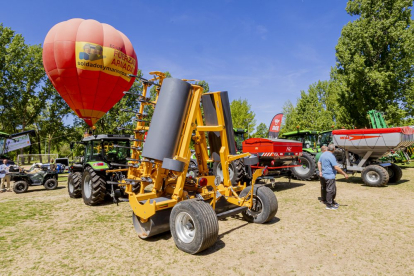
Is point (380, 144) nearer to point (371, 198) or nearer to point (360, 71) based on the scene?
point (371, 198)

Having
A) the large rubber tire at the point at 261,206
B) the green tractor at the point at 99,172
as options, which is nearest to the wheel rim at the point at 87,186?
the green tractor at the point at 99,172

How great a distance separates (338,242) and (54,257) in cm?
499

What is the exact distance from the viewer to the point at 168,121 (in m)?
4.45

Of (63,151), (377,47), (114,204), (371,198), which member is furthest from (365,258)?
(63,151)

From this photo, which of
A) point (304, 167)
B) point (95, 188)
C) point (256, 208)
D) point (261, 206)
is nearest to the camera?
point (261, 206)

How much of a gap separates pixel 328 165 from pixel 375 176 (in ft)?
16.0

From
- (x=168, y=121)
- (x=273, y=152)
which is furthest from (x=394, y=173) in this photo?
(x=168, y=121)

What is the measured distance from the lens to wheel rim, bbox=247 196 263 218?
5406 mm

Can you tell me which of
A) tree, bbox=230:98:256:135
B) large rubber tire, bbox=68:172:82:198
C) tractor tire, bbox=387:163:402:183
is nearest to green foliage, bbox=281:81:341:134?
tree, bbox=230:98:256:135

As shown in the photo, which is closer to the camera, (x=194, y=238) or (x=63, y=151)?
(x=194, y=238)

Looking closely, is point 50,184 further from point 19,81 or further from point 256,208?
point 19,81

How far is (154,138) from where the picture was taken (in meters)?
4.44

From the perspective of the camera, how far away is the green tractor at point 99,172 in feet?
24.1

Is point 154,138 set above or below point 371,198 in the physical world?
above
